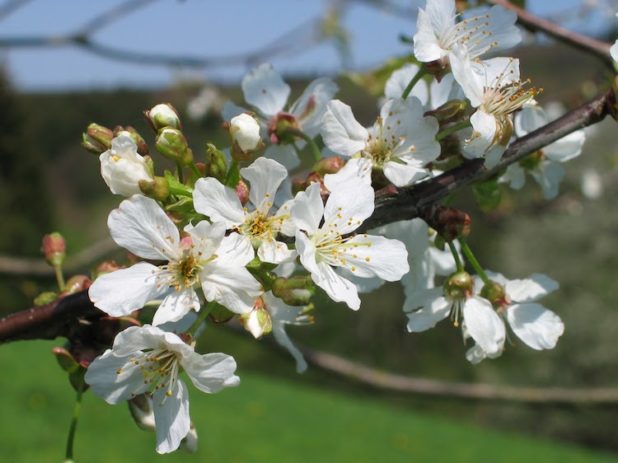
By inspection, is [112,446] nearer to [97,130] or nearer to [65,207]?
[97,130]

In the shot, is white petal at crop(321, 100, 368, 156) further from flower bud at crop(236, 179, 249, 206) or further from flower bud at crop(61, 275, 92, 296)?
flower bud at crop(61, 275, 92, 296)

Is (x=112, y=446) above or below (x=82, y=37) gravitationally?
below

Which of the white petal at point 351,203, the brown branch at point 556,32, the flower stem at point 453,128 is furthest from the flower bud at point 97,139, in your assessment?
the brown branch at point 556,32

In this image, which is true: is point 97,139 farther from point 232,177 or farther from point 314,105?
point 314,105

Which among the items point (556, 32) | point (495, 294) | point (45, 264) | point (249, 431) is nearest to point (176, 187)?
point (495, 294)

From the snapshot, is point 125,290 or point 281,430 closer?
point 125,290

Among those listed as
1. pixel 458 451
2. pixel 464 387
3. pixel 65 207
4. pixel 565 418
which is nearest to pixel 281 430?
pixel 458 451

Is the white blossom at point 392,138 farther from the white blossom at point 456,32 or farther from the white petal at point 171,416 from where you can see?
the white petal at point 171,416

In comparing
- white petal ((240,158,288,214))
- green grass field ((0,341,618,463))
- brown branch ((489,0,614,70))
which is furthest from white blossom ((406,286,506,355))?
green grass field ((0,341,618,463))
